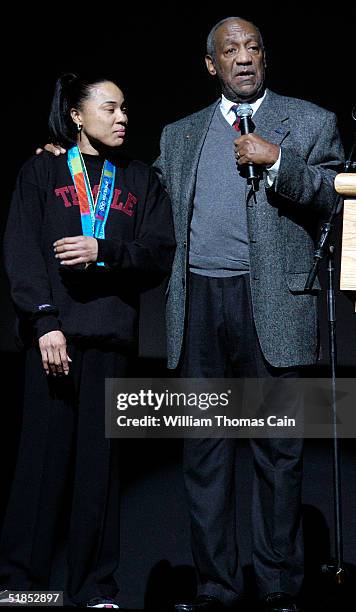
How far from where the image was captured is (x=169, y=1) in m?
4.78

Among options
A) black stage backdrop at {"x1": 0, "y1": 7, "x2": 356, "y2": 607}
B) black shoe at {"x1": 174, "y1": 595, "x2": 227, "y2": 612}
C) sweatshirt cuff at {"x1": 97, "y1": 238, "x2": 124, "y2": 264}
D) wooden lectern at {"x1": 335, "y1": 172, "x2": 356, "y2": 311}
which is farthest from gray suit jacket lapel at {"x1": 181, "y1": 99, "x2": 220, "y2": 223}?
black stage backdrop at {"x1": 0, "y1": 7, "x2": 356, "y2": 607}

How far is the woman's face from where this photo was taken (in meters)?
2.88

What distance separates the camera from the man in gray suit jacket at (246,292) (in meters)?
2.79

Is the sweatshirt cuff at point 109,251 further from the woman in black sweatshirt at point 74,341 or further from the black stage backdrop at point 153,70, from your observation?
the black stage backdrop at point 153,70

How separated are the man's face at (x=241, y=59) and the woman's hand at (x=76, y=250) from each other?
62cm

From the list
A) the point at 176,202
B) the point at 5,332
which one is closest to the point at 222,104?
the point at 176,202

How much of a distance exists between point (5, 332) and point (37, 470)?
2.38 meters

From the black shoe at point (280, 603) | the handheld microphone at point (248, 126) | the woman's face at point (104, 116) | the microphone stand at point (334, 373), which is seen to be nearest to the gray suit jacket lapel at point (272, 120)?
the handheld microphone at point (248, 126)

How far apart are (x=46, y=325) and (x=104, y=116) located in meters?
0.62

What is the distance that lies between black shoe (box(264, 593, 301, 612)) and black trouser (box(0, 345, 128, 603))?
16.4 inches

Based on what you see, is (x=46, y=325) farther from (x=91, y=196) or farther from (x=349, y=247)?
(x=349, y=247)

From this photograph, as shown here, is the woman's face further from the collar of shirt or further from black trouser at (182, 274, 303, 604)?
black trouser at (182, 274, 303, 604)

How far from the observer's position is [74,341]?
279 centimetres

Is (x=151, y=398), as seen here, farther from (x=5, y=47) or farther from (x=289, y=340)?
(x=5, y=47)
